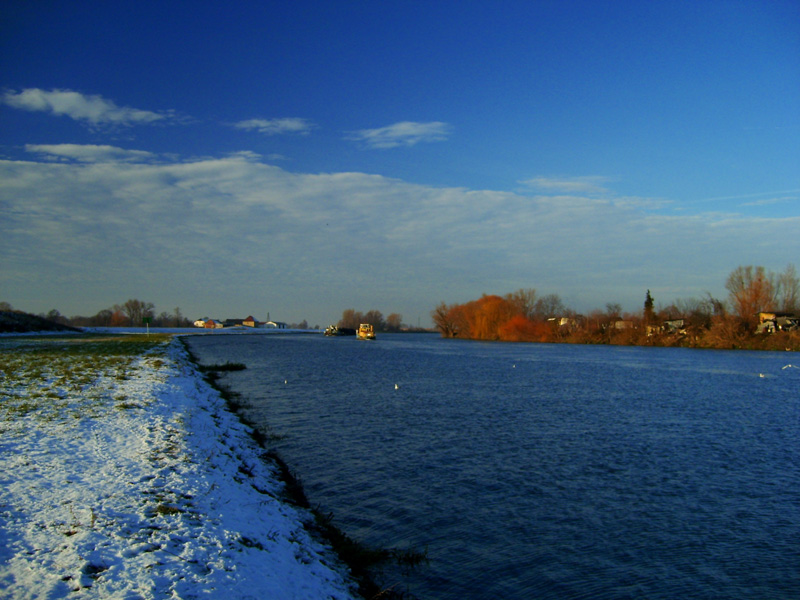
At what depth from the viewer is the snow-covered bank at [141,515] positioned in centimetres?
573

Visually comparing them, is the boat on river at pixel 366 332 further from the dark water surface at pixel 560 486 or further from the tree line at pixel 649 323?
the dark water surface at pixel 560 486

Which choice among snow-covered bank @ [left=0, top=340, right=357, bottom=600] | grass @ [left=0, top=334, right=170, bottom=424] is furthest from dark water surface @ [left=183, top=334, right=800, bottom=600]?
grass @ [left=0, top=334, right=170, bottom=424]

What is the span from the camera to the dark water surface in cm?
805

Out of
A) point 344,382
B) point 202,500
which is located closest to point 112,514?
point 202,500

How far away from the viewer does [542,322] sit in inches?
4793

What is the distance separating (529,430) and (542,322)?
355ft

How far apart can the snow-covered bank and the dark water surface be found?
1578mm

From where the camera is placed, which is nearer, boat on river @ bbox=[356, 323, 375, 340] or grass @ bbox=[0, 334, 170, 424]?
grass @ bbox=[0, 334, 170, 424]

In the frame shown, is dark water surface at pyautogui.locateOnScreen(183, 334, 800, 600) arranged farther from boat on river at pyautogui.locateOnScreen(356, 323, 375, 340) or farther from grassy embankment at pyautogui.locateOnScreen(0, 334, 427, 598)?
boat on river at pyautogui.locateOnScreen(356, 323, 375, 340)

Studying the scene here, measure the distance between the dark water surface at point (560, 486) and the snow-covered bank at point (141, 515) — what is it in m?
1.58

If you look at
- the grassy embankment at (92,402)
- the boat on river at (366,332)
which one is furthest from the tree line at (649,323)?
the grassy embankment at (92,402)

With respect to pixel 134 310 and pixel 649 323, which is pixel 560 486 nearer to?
pixel 649 323

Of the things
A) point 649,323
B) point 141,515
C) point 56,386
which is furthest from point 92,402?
point 649,323

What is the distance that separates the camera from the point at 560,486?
11883 millimetres
